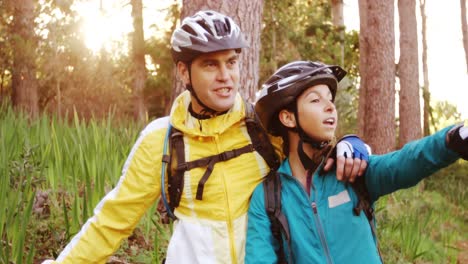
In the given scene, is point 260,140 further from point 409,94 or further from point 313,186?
point 409,94

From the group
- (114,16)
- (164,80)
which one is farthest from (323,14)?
(114,16)

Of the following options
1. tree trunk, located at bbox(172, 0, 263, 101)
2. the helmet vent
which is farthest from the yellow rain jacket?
tree trunk, located at bbox(172, 0, 263, 101)

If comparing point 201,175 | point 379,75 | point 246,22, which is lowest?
point 201,175

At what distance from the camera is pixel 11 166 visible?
4.43 meters

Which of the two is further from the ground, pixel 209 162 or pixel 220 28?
pixel 220 28

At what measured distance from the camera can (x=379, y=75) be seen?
984 cm

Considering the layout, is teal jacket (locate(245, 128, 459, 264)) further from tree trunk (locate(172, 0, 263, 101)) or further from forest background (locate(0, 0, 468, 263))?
tree trunk (locate(172, 0, 263, 101))

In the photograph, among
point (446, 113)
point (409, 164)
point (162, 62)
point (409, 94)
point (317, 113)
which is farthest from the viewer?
point (446, 113)

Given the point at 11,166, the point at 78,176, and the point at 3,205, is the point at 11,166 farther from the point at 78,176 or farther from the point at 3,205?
the point at 3,205

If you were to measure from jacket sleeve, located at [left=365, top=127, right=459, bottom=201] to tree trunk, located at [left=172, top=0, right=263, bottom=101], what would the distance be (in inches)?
81.8

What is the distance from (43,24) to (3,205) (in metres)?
12.8

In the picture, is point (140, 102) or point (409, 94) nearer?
point (409, 94)

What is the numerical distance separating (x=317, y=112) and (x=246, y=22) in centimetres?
195

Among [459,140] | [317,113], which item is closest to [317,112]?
[317,113]
